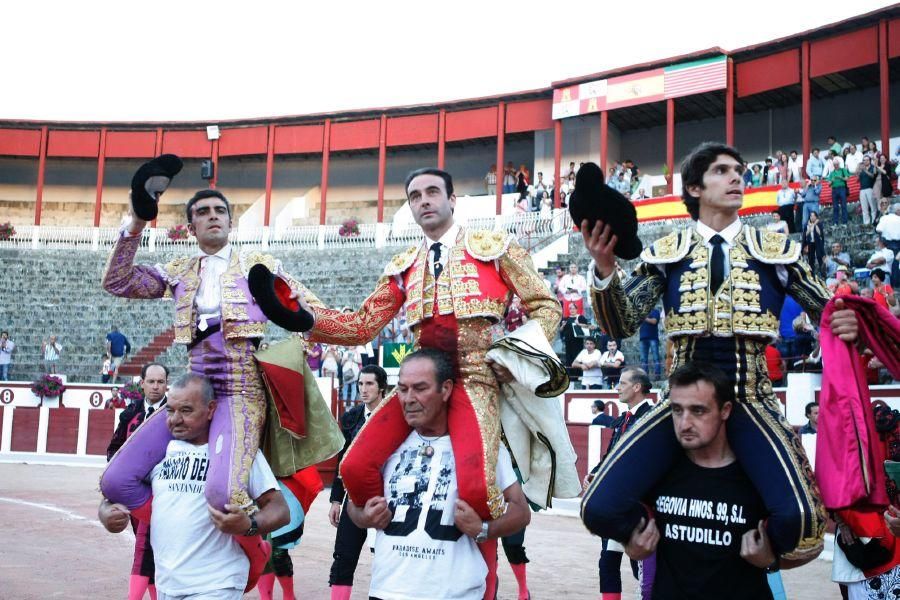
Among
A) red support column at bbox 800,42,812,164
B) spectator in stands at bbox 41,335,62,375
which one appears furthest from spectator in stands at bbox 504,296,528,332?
red support column at bbox 800,42,812,164

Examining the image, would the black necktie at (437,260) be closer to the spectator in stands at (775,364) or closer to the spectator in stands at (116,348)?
the spectator in stands at (775,364)

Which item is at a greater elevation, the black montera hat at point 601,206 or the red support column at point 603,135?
the red support column at point 603,135

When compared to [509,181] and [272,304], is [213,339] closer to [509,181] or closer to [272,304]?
[272,304]

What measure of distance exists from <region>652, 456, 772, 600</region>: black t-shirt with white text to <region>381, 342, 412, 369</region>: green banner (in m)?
9.86

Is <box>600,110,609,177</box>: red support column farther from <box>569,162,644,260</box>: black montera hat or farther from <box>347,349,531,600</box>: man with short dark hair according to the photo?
<box>569,162,644,260</box>: black montera hat

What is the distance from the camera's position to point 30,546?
24.1 feet

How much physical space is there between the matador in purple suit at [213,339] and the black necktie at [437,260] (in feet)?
1.84

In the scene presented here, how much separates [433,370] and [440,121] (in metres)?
24.4

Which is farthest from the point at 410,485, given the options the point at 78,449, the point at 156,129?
the point at 156,129

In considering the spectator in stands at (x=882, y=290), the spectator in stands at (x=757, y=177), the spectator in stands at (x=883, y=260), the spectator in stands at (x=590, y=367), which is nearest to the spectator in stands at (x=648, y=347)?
the spectator in stands at (x=590, y=367)

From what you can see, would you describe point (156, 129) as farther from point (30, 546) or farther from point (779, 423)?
point (779, 423)

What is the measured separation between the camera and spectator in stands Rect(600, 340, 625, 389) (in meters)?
12.1

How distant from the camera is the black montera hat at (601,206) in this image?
118 inches

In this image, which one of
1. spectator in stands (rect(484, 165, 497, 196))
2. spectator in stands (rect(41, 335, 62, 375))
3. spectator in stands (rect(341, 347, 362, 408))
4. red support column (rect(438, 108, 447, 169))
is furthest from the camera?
red support column (rect(438, 108, 447, 169))
